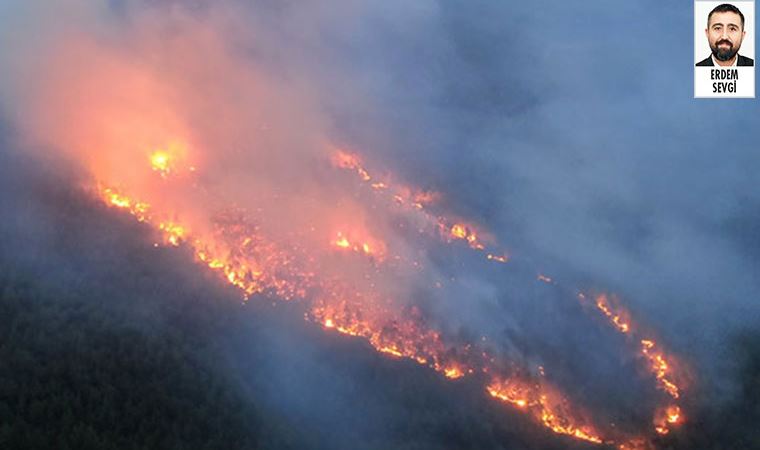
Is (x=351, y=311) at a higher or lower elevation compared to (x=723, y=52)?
lower

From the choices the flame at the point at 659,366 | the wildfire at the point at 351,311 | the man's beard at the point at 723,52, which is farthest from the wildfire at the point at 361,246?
the man's beard at the point at 723,52

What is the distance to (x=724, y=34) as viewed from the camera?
157 feet

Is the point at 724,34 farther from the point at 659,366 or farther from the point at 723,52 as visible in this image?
the point at 659,366

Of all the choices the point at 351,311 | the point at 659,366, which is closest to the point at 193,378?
the point at 351,311

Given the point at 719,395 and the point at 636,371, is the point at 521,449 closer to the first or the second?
the point at 636,371

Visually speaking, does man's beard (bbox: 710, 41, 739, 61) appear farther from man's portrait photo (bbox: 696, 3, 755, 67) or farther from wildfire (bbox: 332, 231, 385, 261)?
wildfire (bbox: 332, 231, 385, 261)

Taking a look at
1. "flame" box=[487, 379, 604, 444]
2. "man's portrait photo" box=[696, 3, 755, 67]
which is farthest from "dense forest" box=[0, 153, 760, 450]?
"man's portrait photo" box=[696, 3, 755, 67]

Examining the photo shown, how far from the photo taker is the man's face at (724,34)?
4772 cm

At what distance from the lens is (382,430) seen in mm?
42062

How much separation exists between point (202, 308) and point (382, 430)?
1180cm

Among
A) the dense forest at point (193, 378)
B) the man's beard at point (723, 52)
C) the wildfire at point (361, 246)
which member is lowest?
the dense forest at point (193, 378)

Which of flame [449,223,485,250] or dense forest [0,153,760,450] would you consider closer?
dense forest [0,153,760,450]

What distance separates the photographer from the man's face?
4772 cm

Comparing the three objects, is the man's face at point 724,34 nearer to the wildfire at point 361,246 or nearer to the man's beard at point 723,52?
the man's beard at point 723,52
